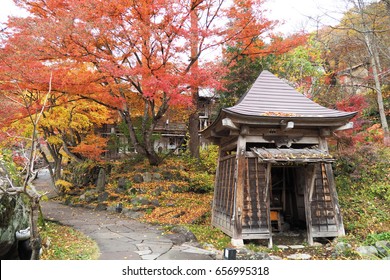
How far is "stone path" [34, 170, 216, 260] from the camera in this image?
19.4 feet

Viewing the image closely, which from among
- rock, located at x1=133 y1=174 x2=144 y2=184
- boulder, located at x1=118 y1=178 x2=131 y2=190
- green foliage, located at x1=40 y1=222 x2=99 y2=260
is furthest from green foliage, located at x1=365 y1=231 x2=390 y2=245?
boulder, located at x1=118 y1=178 x2=131 y2=190

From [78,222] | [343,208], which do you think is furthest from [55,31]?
[343,208]

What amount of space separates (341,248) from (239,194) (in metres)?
2.59

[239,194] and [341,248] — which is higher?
[239,194]

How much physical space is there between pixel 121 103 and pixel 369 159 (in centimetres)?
1008

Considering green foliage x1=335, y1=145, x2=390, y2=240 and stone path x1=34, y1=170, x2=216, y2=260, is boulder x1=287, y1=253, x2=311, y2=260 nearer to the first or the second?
stone path x1=34, y1=170, x2=216, y2=260

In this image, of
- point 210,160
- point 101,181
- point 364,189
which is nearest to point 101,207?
point 101,181

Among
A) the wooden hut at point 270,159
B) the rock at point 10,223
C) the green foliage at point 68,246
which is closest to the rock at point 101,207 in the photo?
the green foliage at point 68,246

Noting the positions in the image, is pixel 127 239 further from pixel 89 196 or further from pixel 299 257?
pixel 89 196

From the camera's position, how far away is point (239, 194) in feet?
24.3

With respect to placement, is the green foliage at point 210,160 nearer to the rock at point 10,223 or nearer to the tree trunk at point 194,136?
the tree trunk at point 194,136

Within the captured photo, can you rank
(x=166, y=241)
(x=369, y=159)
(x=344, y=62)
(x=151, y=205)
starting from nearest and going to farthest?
1. (x=166, y=241)
2. (x=369, y=159)
3. (x=151, y=205)
4. (x=344, y=62)

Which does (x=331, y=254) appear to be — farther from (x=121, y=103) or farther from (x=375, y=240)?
(x=121, y=103)

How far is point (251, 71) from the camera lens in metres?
14.6
